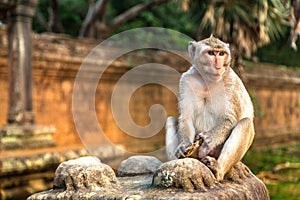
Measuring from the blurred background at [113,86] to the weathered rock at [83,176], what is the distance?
274 centimetres

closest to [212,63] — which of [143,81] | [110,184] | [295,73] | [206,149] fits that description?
[206,149]

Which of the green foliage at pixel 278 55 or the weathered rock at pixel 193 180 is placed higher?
the green foliage at pixel 278 55

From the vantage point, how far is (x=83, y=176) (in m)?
3.21

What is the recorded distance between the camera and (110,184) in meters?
3.30

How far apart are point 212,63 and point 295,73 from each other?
13.0 meters

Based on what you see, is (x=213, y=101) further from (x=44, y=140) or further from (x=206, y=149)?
(x=44, y=140)

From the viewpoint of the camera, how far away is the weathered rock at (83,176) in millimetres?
3201

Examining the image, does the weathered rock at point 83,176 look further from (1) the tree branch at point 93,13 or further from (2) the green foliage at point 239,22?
(1) the tree branch at point 93,13

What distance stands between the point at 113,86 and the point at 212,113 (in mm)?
6708

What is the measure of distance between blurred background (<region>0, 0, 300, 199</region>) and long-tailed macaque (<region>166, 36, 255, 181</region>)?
9.24 feet

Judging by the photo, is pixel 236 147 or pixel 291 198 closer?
pixel 236 147

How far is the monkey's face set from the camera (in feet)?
11.0

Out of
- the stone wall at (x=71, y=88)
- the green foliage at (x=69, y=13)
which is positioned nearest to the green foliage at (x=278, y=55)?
the stone wall at (x=71, y=88)

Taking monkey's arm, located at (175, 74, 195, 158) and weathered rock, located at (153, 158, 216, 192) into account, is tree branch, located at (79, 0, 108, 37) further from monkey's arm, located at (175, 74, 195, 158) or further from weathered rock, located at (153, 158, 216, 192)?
weathered rock, located at (153, 158, 216, 192)
